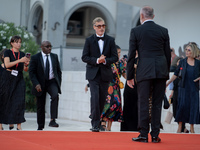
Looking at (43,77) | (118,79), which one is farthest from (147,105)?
(43,77)

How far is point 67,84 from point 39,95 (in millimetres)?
6197

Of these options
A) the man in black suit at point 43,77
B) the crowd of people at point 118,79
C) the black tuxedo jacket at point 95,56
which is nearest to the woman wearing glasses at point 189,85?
the crowd of people at point 118,79

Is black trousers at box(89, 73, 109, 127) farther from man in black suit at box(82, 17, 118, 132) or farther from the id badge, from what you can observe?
the id badge

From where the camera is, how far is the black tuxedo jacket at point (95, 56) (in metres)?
7.08

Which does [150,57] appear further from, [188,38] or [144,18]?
[188,38]

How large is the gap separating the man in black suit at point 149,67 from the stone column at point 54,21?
66.9 ft

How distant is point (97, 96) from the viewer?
7.05m

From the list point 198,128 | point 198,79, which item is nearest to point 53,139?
point 198,79

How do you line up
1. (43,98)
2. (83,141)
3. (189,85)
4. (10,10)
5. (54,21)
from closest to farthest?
(83,141) → (43,98) → (189,85) → (54,21) → (10,10)

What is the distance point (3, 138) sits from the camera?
18.4 ft

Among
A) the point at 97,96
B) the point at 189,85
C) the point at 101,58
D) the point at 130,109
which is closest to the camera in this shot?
the point at 101,58

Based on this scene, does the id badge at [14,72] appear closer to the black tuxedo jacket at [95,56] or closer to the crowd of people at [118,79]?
the crowd of people at [118,79]

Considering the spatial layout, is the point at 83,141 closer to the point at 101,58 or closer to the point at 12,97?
the point at 101,58

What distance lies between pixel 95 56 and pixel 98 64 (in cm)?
16
